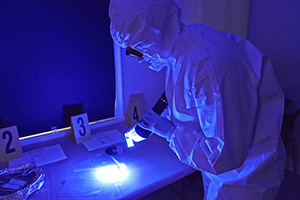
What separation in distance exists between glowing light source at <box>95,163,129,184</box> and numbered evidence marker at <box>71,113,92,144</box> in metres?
0.36

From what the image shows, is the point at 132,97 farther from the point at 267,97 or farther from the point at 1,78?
the point at 267,97

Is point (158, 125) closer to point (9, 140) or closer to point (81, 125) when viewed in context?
point (81, 125)

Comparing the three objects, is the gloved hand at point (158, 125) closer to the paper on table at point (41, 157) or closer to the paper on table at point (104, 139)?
the paper on table at point (104, 139)

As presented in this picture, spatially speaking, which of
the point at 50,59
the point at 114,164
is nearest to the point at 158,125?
the point at 114,164

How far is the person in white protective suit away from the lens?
635 millimetres

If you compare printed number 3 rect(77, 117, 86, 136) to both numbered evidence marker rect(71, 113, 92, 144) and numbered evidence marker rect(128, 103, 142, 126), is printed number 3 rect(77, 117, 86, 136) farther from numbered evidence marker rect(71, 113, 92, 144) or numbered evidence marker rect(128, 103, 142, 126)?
numbered evidence marker rect(128, 103, 142, 126)

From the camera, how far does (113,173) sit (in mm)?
863

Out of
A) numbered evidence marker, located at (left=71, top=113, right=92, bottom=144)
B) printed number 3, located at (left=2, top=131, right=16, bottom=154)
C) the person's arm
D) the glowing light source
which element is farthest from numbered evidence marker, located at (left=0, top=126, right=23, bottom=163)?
the person's arm

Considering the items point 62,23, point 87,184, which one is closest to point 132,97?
point 62,23

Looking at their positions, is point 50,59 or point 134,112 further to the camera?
point 134,112

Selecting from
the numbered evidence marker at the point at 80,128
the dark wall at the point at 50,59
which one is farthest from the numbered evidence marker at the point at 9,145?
the numbered evidence marker at the point at 80,128

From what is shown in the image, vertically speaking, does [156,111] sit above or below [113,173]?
above

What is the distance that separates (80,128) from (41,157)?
286 millimetres

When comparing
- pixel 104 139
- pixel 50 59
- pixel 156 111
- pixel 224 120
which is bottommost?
pixel 104 139
